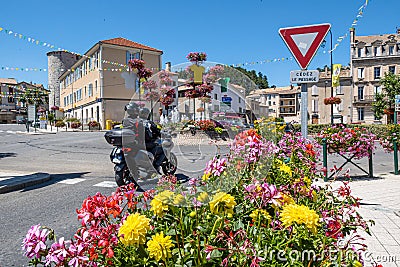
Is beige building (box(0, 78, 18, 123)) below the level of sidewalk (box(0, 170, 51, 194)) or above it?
above

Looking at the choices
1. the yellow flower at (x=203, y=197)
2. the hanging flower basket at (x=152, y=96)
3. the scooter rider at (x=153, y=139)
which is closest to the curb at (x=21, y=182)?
the scooter rider at (x=153, y=139)

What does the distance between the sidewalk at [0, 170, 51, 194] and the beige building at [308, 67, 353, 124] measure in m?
45.8

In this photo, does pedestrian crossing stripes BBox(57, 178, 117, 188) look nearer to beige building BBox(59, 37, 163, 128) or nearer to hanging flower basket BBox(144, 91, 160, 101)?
hanging flower basket BBox(144, 91, 160, 101)

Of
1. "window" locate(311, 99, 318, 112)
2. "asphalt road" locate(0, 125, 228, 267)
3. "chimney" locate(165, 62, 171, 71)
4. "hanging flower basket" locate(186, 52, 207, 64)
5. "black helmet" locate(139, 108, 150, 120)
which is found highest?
"window" locate(311, 99, 318, 112)

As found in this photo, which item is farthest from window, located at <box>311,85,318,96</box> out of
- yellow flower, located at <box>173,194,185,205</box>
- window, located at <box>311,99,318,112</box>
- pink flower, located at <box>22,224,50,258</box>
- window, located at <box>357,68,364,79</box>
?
pink flower, located at <box>22,224,50,258</box>

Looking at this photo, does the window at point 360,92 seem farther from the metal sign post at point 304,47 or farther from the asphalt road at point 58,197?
the metal sign post at point 304,47

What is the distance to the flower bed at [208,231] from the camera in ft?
4.26

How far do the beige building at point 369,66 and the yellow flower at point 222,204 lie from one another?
51282 millimetres

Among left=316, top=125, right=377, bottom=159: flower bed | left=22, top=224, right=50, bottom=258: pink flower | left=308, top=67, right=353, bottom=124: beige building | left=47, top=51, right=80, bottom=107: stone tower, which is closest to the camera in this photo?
left=22, top=224, right=50, bottom=258: pink flower

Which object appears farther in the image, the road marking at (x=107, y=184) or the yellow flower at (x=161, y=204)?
the road marking at (x=107, y=184)

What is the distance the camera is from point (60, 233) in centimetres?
369

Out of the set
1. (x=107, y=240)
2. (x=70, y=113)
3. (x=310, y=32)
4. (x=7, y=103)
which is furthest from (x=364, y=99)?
(x=7, y=103)

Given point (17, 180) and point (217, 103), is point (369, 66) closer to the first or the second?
point (17, 180)

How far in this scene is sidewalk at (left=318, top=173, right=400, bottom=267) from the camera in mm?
2882
